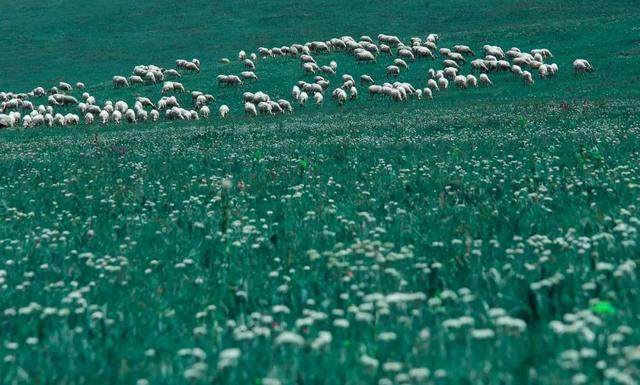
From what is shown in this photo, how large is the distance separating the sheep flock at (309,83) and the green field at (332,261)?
960 inches

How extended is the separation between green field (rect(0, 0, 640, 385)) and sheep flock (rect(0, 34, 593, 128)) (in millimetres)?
24383

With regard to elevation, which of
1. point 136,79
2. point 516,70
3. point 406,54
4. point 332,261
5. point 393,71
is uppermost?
point 332,261

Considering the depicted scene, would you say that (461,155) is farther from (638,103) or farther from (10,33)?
(10,33)

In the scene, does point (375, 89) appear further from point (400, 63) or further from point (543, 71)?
point (543, 71)

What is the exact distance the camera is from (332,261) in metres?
7.01

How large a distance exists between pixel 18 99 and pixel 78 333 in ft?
183

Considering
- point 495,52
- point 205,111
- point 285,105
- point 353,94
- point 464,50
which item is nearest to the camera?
point 205,111

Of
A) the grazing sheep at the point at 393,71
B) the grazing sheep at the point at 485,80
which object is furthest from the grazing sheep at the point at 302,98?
the grazing sheep at the point at 485,80

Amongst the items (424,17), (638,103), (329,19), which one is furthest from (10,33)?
(638,103)

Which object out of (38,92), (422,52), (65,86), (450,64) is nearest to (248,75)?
(422,52)

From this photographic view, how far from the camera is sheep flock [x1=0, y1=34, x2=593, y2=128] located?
47.6 m

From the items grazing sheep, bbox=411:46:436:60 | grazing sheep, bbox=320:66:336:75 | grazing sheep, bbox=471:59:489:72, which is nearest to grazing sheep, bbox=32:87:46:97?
grazing sheep, bbox=320:66:336:75

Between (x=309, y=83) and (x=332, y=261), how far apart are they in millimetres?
46855

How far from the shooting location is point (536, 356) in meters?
4.41
